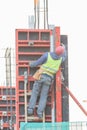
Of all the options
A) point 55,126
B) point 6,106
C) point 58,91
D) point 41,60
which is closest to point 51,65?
point 41,60

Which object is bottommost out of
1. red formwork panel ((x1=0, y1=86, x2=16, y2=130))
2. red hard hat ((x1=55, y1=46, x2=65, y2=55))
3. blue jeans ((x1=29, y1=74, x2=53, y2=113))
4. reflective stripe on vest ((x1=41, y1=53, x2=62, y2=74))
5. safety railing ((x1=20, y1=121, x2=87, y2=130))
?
red formwork panel ((x1=0, y1=86, x2=16, y2=130))

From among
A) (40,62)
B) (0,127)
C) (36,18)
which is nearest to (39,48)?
(40,62)

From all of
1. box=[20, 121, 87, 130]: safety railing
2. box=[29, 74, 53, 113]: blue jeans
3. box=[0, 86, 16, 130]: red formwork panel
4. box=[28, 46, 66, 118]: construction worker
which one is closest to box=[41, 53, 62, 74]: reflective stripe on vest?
box=[28, 46, 66, 118]: construction worker

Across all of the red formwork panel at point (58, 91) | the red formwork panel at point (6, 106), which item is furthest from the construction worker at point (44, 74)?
the red formwork panel at point (6, 106)

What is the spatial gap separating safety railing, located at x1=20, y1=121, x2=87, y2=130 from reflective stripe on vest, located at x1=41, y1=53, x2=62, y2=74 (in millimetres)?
1188

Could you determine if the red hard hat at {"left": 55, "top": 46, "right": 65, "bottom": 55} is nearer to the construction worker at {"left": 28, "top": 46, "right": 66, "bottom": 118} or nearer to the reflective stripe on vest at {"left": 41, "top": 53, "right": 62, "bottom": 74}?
the construction worker at {"left": 28, "top": 46, "right": 66, "bottom": 118}

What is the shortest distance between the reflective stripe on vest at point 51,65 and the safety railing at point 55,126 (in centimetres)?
119

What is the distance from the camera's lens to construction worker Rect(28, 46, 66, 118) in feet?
37.7

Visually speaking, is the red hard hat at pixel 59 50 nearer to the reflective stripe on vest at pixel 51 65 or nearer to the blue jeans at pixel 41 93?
the reflective stripe on vest at pixel 51 65

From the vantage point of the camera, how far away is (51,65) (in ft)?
37.8

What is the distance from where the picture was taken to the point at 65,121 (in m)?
12.0

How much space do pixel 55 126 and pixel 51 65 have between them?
4.32ft

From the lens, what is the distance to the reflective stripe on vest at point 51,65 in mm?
11492

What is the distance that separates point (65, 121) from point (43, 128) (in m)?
1.07
